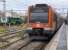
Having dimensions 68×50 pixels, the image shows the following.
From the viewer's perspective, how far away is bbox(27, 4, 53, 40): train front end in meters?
19.0

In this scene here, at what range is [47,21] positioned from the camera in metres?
19.0

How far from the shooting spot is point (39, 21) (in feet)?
62.9

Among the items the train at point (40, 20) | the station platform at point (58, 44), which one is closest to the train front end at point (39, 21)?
the train at point (40, 20)

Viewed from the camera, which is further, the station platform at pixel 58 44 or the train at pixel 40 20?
the train at pixel 40 20

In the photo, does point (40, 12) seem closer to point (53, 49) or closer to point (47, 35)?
point (47, 35)

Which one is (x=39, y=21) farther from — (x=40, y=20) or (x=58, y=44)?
(x=58, y=44)

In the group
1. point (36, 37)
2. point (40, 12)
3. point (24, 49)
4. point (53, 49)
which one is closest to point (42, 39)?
point (36, 37)

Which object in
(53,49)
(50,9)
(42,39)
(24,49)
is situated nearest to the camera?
(53,49)

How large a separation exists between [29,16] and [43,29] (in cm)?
151

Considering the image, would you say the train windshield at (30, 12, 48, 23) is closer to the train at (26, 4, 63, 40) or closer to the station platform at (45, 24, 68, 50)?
the train at (26, 4, 63, 40)

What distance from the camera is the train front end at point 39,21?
19.0m

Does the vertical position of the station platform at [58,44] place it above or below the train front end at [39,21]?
below

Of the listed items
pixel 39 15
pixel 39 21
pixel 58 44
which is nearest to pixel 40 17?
pixel 39 15

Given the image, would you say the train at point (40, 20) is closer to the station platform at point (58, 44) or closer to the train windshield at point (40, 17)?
the train windshield at point (40, 17)
